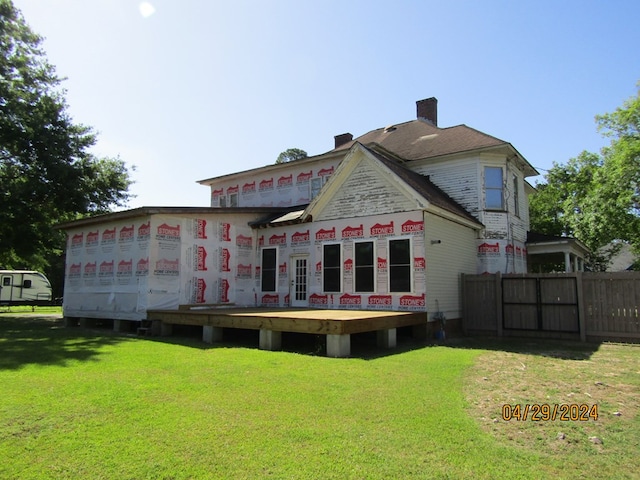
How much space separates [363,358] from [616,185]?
25.2 metres

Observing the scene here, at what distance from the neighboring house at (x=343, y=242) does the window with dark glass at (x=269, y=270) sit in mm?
53

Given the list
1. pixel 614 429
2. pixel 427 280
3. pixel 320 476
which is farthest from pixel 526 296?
pixel 320 476

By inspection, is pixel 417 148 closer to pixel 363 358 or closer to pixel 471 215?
pixel 471 215

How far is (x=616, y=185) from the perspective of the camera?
87.4 ft

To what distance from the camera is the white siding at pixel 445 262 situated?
13219 millimetres

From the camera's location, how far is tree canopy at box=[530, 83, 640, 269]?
2602 cm

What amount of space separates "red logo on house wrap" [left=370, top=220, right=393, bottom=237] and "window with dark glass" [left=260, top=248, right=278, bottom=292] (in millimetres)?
4374

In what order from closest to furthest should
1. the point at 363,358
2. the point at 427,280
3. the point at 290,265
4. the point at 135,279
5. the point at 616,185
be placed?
1. the point at 363,358
2. the point at 427,280
3. the point at 135,279
4. the point at 290,265
5. the point at 616,185

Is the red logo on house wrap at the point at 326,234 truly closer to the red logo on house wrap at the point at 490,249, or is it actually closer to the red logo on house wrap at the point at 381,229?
the red logo on house wrap at the point at 381,229

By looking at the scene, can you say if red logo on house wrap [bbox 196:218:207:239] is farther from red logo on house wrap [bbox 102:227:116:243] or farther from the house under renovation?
red logo on house wrap [bbox 102:227:116:243]

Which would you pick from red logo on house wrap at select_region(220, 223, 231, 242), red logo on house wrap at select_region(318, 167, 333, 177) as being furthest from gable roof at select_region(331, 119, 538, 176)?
red logo on house wrap at select_region(220, 223, 231, 242)

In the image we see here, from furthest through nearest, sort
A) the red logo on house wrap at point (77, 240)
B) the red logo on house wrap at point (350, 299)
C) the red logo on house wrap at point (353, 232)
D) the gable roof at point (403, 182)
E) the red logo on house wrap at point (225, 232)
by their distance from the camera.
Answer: the red logo on house wrap at point (77, 240)
the red logo on house wrap at point (225, 232)
the red logo on house wrap at point (353, 232)
the red logo on house wrap at point (350, 299)
the gable roof at point (403, 182)
